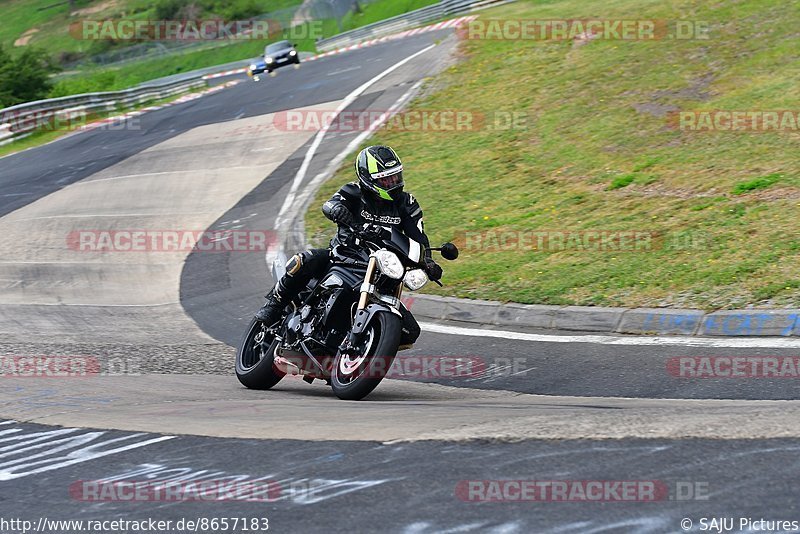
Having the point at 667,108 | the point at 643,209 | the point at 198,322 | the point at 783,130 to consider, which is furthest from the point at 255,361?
the point at 667,108

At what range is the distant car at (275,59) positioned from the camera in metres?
40.6

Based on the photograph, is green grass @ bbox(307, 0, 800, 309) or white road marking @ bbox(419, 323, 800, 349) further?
green grass @ bbox(307, 0, 800, 309)

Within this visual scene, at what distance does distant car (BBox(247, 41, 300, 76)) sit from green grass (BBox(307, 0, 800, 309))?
17.3 metres

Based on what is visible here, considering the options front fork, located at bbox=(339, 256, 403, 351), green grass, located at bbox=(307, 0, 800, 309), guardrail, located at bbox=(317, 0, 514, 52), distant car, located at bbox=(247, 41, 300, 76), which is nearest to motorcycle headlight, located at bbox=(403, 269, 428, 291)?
front fork, located at bbox=(339, 256, 403, 351)

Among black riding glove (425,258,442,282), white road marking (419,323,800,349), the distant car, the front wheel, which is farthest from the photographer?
the distant car

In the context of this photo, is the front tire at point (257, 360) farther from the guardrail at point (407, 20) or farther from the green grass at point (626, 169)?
the guardrail at point (407, 20)

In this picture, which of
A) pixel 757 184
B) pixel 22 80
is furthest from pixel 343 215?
pixel 22 80

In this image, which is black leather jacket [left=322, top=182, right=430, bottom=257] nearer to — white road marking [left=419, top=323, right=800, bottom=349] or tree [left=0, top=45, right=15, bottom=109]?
white road marking [left=419, top=323, right=800, bottom=349]

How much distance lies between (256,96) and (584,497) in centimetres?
2795

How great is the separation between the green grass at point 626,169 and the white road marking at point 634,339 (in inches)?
24.7

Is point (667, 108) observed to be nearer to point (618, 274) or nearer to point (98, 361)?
point (618, 274)

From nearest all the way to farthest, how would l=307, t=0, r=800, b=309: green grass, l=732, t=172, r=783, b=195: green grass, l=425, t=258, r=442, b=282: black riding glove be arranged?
l=425, t=258, r=442, b=282: black riding glove, l=307, t=0, r=800, b=309: green grass, l=732, t=172, r=783, b=195: green grass

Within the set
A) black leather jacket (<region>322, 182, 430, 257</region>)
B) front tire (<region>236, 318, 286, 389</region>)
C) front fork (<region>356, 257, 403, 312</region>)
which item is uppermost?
black leather jacket (<region>322, 182, 430, 257</region>)

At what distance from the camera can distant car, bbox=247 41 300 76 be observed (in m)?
40.6
